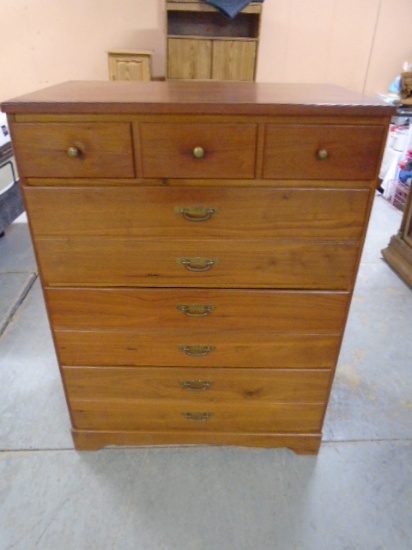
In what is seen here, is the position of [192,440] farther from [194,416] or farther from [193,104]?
[193,104]

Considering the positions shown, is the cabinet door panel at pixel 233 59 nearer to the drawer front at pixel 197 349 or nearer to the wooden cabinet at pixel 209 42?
the wooden cabinet at pixel 209 42

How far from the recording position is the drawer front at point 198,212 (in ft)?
3.01

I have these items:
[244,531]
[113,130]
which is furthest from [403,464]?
[113,130]

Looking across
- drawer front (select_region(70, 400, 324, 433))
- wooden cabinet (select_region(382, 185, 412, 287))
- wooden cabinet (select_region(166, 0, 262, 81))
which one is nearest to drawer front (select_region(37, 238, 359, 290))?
drawer front (select_region(70, 400, 324, 433))

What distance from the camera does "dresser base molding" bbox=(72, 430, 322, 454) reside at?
4.24 ft

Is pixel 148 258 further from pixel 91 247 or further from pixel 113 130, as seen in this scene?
pixel 113 130

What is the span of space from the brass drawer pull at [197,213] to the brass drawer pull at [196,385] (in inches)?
19.8

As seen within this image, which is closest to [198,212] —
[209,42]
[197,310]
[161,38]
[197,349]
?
[197,310]

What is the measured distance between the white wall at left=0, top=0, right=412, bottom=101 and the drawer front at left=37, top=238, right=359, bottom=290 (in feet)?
8.71

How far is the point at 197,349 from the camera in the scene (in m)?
1.14

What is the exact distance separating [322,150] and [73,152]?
52cm

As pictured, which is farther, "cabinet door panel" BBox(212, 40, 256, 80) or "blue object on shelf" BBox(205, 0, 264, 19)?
"cabinet door panel" BBox(212, 40, 256, 80)

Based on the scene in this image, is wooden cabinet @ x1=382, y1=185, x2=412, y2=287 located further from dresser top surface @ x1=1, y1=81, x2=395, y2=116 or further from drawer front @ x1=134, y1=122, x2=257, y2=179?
drawer front @ x1=134, y1=122, x2=257, y2=179

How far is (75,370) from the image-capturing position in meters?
1.17
